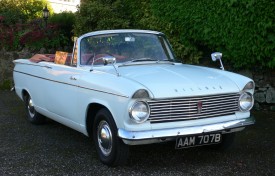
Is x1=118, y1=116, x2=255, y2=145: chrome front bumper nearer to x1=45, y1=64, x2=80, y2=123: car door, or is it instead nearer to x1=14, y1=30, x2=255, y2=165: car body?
x1=14, y1=30, x2=255, y2=165: car body

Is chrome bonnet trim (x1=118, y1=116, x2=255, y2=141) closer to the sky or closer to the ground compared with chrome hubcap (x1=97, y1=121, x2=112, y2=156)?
closer to the sky

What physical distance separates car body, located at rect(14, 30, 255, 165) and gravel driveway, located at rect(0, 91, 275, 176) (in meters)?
0.25

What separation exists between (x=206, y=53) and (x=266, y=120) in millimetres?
2182

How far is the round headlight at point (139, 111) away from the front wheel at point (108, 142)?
0.31m

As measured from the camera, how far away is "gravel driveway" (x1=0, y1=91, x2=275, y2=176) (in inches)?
166

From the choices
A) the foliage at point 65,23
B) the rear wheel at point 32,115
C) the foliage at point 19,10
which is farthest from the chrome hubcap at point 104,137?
the foliage at point 19,10

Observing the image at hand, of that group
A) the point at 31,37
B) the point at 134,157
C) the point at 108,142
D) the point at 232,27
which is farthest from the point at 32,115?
the point at 31,37

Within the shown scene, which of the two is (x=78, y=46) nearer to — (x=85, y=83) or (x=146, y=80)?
(x=85, y=83)

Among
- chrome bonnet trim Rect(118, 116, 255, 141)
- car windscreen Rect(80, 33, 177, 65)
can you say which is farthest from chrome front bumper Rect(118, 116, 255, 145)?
car windscreen Rect(80, 33, 177, 65)

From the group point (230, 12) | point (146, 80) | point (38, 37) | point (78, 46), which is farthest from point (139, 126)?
point (38, 37)

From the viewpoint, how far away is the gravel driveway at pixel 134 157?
4.22 metres

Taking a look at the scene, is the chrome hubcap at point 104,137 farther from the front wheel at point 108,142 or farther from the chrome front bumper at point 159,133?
the chrome front bumper at point 159,133

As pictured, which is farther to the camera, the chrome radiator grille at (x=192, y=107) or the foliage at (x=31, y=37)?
the foliage at (x=31, y=37)

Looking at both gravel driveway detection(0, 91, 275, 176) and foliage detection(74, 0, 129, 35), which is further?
foliage detection(74, 0, 129, 35)
